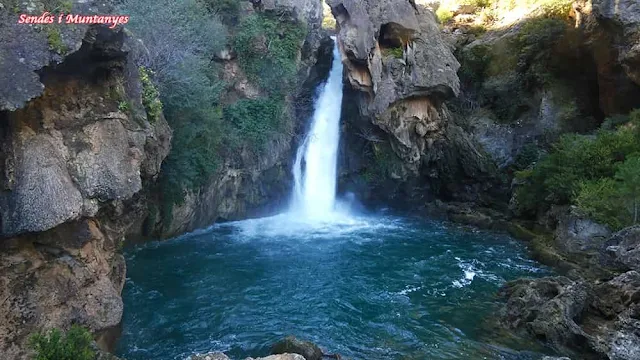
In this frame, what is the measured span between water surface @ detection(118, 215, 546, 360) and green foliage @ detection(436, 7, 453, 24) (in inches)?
833

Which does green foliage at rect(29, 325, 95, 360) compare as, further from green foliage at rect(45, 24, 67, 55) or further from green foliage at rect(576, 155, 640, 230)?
green foliage at rect(576, 155, 640, 230)

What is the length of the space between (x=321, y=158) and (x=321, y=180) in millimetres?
1370

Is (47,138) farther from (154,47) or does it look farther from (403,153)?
(403,153)

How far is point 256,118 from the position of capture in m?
24.5

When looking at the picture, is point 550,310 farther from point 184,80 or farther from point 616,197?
point 184,80

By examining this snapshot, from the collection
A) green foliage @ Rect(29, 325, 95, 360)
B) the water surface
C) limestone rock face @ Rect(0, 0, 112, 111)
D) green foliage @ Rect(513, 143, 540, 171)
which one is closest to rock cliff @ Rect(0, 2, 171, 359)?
limestone rock face @ Rect(0, 0, 112, 111)

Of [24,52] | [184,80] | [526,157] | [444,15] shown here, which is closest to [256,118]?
[184,80]

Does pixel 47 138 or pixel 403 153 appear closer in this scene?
pixel 47 138

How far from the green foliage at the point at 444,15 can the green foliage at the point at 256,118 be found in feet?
69.8

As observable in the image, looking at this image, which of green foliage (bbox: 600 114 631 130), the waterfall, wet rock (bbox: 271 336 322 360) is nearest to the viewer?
wet rock (bbox: 271 336 322 360)

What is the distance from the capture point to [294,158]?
29391mm

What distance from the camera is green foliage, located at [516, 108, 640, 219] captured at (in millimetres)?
20656

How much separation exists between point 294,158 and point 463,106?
510 inches

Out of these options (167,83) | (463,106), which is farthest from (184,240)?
(463,106)
